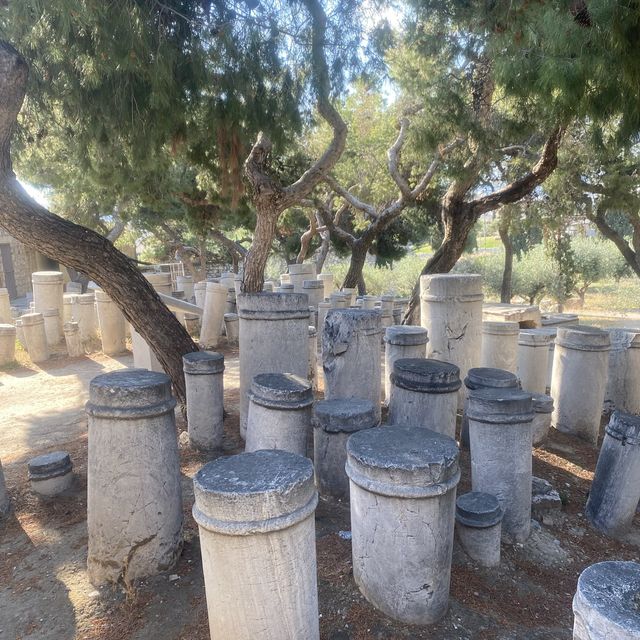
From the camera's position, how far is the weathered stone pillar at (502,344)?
18.4 ft

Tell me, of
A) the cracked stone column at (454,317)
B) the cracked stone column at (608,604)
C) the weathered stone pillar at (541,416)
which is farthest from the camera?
the cracked stone column at (454,317)

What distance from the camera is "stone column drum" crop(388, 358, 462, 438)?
3602mm

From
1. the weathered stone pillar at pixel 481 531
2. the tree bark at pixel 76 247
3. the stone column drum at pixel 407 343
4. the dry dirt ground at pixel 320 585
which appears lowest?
the dry dirt ground at pixel 320 585

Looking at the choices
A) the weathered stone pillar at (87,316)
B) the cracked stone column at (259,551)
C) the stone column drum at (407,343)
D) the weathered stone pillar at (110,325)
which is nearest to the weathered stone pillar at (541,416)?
the stone column drum at (407,343)

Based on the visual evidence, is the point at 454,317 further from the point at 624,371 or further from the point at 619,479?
the point at 624,371

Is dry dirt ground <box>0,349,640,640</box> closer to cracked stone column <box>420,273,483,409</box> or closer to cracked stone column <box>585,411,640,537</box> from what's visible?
cracked stone column <box>585,411,640,537</box>

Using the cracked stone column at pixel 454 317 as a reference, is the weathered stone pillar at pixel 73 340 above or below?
below

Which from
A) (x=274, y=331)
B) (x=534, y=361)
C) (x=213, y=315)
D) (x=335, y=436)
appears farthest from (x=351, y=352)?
(x=213, y=315)

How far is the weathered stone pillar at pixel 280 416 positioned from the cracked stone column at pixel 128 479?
63cm

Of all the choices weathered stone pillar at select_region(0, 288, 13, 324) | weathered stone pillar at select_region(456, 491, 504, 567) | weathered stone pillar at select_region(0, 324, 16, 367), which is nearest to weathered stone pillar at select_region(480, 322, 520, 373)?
weathered stone pillar at select_region(456, 491, 504, 567)

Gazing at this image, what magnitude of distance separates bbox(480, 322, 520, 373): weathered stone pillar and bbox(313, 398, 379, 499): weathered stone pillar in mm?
2736

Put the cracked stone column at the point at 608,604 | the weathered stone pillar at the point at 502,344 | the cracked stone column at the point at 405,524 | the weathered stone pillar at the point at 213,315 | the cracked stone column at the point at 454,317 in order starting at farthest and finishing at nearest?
1. the weathered stone pillar at the point at 213,315
2. the weathered stone pillar at the point at 502,344
3. the cracked stone column at the point at 454,317
4. the cracked stone column at the point at 405,524
5. the cracked stone column at the point at 608,604

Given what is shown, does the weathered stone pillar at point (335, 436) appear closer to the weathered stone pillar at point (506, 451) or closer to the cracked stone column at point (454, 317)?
the weathered stone pillar at point (506, 451)

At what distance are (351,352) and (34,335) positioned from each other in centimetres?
726
